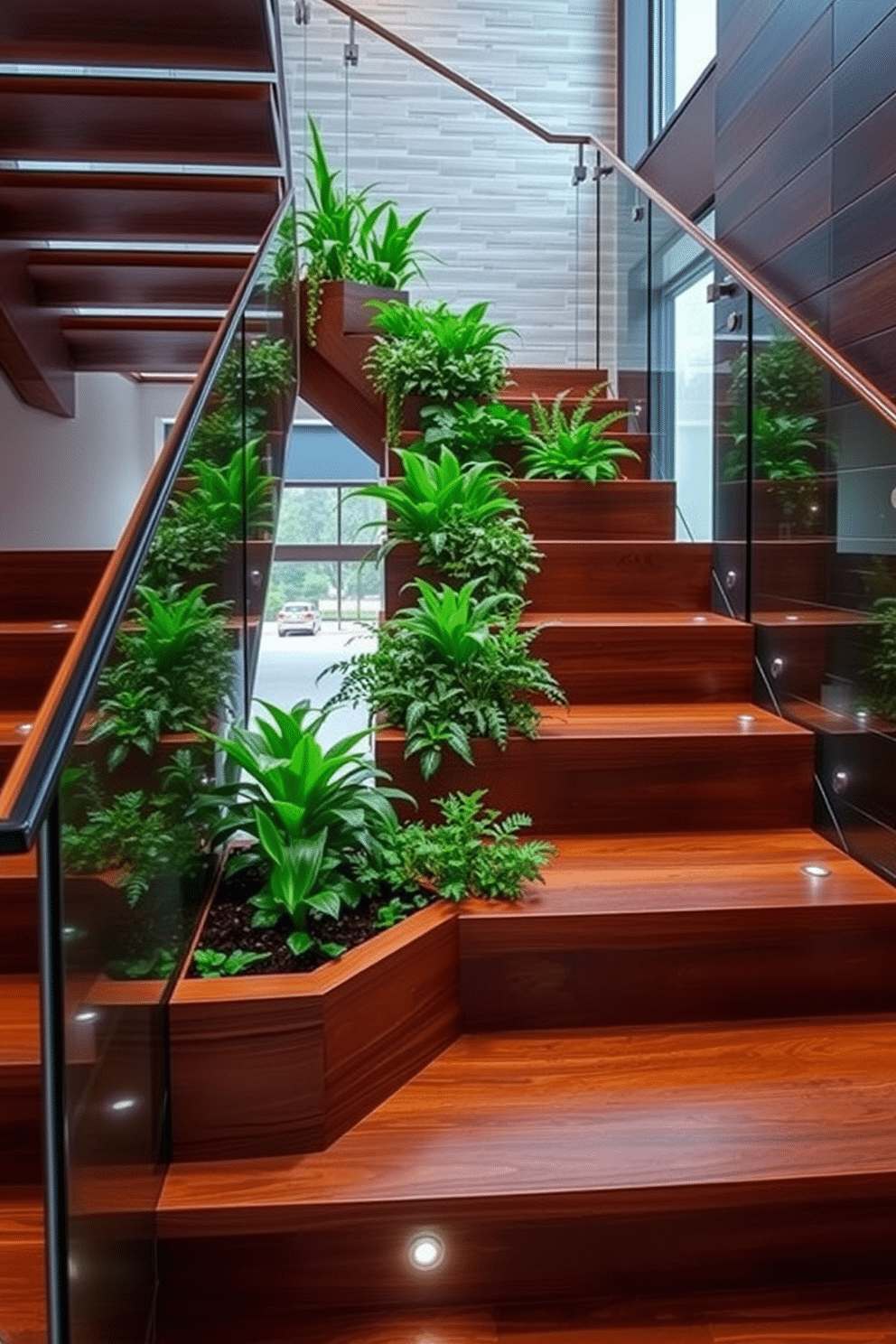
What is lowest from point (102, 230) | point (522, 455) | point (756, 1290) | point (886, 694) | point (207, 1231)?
point (756, 1290)

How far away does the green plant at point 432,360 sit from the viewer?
3.80 metres

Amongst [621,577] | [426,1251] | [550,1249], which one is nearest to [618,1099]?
A: [550,1249]

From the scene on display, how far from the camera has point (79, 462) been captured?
5836 mm

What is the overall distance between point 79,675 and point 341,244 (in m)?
3.87

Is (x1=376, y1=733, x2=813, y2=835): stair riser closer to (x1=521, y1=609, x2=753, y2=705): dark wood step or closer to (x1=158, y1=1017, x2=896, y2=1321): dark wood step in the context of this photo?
(x1=521, y1=609, x2=753, y2=705): dark wood step

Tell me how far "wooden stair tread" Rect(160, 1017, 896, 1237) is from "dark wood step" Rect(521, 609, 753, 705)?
3.70 feet

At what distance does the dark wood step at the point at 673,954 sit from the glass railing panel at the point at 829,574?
0.27 meters

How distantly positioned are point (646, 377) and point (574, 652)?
6.53ft

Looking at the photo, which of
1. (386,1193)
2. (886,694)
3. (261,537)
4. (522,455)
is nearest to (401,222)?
(522,455)

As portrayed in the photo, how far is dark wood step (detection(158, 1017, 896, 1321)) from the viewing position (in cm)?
150

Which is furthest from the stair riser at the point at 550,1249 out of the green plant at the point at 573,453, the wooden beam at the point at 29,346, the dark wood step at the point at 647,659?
the wooden beam at the point at 29,346

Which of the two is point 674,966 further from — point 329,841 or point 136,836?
point 136,836

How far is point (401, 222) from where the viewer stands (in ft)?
20.1

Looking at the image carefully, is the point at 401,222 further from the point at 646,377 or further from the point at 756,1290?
the point at 756,1290
